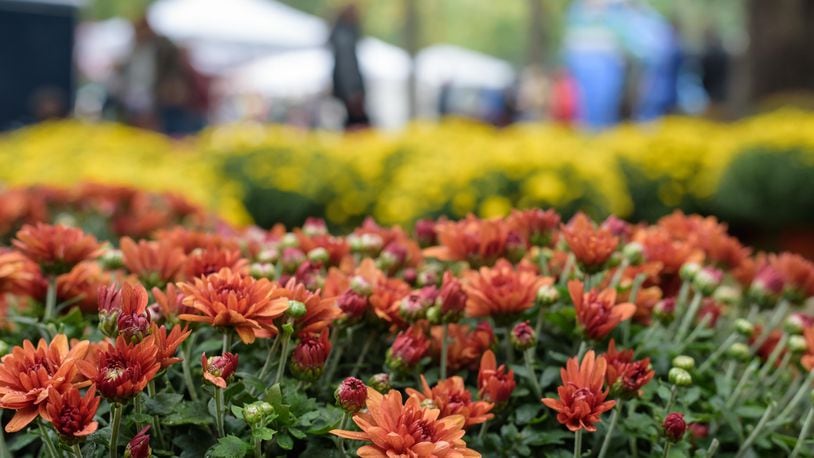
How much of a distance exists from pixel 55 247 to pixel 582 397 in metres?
0.89

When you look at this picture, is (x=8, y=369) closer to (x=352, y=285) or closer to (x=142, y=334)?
(x=142, y=334)

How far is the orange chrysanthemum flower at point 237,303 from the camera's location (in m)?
1.19

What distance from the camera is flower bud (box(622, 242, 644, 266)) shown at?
1709 mm

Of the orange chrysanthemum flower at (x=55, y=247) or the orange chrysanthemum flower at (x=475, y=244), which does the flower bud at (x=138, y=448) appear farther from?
the orange chrysanthemum flower at (x=475, y=244)

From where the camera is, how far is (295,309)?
1.26 meters

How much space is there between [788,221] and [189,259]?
21.7ft

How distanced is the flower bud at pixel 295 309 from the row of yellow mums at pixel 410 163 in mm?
2903

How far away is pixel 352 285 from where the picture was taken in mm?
1475

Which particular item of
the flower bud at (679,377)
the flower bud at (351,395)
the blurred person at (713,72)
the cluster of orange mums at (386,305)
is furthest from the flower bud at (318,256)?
the blurred person at (713,72)

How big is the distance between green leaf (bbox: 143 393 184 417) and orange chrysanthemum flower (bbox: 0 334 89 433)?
106 mm

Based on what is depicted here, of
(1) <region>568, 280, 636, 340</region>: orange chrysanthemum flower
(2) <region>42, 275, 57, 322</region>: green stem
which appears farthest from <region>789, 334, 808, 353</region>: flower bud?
(2) <region>42, 275, 57, 322</region>: green stem

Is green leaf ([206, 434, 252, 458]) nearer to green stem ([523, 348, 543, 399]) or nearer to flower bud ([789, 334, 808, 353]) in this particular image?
green stem ([523, 348, 543, 399])

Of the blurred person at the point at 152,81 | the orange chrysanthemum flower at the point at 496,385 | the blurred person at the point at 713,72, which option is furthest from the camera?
the blurred person at the point at 713,72

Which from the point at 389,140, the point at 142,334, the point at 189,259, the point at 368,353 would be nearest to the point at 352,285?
the point at 368,353
